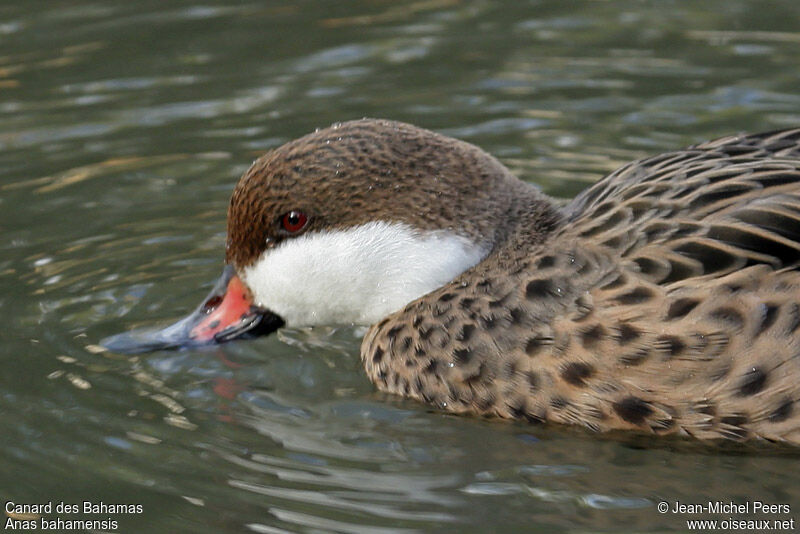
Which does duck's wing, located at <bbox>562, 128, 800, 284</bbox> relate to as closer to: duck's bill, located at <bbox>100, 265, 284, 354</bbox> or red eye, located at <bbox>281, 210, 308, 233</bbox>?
red eye, located at <bbox>281, 210, 308, 233</bbox>

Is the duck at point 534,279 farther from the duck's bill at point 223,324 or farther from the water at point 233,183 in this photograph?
the water at point 233,183

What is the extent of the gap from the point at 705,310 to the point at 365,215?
5.33ft

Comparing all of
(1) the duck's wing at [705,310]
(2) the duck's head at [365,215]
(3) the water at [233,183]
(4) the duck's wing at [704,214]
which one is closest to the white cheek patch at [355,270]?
(2) the duck's head at [365,215]

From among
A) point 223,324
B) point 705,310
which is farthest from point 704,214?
point 223,324

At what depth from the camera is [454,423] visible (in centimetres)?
582

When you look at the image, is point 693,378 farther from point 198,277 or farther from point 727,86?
point 727,86

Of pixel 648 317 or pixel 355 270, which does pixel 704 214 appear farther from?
pixel 355 270

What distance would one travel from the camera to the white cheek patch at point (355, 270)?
6.18m

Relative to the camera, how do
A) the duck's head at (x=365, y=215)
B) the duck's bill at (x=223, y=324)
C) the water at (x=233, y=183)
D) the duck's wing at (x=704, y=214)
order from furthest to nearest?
the duck's bill at (x=223, y=324) < the duck's head at (x=365, y=215) < the duck's wing at (x=704, y=214) < the water at (x=233, y=183)

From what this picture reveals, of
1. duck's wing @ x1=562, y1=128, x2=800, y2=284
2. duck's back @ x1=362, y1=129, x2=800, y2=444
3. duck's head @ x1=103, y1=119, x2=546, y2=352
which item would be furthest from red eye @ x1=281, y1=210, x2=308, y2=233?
duck's wing @ x1=562, y1=128, x2=800, y2=284

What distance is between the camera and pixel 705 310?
5.36 metres

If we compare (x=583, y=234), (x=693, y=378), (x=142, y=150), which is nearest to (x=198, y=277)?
(x=142, y=150)

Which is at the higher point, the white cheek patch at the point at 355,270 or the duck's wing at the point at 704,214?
the duck's wing at the point at 704,214

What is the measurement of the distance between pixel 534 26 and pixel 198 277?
430 centimetres
